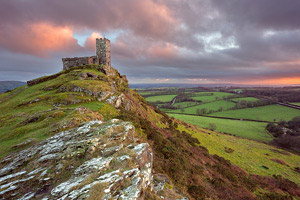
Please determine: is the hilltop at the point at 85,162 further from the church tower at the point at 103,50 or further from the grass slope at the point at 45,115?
the church tower at the point at 103,50

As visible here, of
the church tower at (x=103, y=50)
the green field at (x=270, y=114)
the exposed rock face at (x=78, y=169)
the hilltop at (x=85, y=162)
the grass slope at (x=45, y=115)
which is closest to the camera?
the exposed rock face at (x=78, y=169)

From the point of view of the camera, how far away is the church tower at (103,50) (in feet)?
135

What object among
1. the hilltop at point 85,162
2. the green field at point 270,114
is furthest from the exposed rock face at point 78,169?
the green field at point 270,114

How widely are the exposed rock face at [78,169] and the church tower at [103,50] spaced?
119 feet

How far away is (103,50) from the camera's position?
1649 inches

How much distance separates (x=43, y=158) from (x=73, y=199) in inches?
194

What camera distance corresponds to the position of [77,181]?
7.07 meters

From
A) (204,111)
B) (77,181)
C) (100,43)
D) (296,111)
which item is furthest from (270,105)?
(77,181)

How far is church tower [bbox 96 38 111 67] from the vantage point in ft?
135

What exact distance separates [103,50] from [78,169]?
41754 millimetres

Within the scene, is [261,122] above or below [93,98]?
below

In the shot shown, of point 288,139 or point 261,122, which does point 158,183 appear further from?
point 261,122

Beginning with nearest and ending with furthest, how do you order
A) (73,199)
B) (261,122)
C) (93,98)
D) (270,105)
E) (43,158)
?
(73,199), (43,158), (93,98), (261,122), (270,105)

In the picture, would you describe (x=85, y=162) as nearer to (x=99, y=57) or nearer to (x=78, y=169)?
(x=78, y=169)
